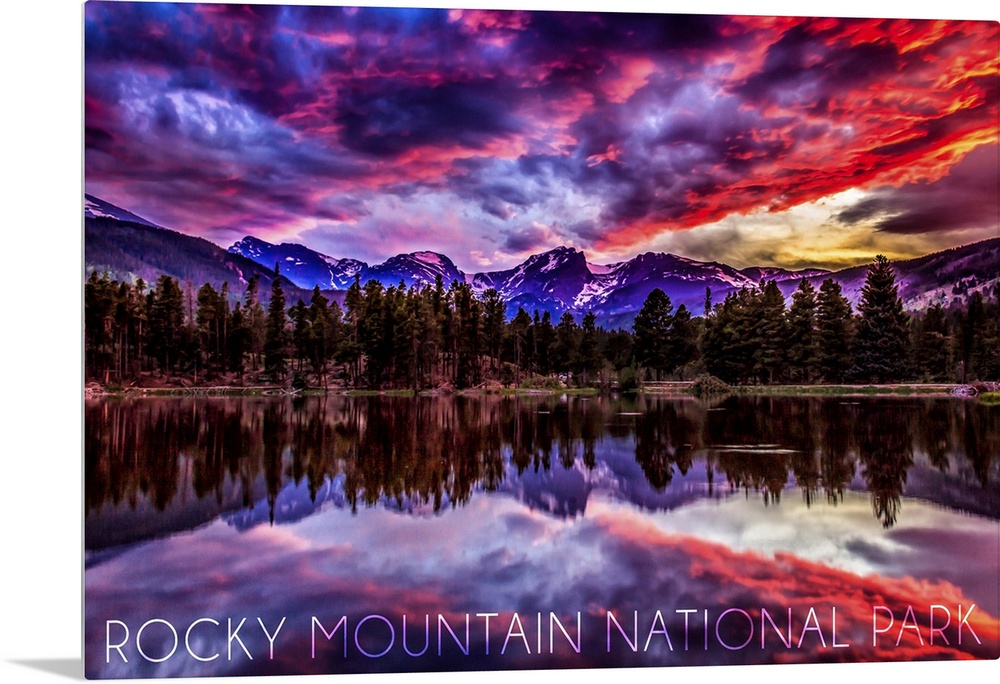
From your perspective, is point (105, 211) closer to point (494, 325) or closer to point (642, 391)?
point (494, 325)

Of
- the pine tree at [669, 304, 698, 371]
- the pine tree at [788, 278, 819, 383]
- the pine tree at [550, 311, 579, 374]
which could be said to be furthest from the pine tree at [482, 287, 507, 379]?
the pine tree at [788, 278, 819, 383]

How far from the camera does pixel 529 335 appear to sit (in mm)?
7535

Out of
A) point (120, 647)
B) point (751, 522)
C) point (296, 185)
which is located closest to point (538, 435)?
point (751, 522)

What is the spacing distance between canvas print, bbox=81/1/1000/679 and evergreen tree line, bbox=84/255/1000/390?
0.12 ft

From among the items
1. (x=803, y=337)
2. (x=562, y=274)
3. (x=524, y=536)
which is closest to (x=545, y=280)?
(x=562, y=274)

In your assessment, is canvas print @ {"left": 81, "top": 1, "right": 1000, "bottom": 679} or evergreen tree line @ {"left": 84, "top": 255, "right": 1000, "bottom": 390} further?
evergreen tree line @ {"left": 84, "top": 255, "right": 1000, "bottom": 390}

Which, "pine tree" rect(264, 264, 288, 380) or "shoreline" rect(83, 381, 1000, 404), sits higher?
"pine tree" rect(264, 264, 288, 380)

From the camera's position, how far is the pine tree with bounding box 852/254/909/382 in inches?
274

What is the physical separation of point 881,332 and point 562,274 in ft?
11.2

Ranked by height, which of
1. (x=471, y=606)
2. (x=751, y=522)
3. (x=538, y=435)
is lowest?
(x=471, y=606)

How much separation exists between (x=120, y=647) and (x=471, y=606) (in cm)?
286

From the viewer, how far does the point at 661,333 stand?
7.57m

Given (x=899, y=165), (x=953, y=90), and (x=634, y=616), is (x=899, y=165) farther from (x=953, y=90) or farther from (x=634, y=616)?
(x=634, y=616)

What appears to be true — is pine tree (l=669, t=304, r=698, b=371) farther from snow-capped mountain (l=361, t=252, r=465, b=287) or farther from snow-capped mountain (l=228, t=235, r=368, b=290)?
snow-capped mountain (l=228, t=235, r=368, b=290)
